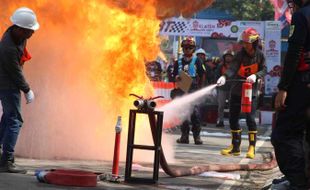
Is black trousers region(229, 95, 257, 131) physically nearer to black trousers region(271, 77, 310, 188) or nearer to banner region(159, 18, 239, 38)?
black trousers region(271, 77, 310, 188)

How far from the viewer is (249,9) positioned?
153ft

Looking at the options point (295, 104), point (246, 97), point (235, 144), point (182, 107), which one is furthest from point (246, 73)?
point (295, 104)

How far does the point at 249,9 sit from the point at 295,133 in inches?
1634

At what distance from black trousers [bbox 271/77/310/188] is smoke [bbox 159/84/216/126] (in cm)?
479

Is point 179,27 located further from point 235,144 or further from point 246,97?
point 246,97

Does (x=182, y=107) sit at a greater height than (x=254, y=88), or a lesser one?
lesser

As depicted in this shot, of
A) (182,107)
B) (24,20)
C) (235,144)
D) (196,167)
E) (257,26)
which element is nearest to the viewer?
(24,20)

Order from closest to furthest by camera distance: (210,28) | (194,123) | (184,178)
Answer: (184,178)
(194,123)
(210,28)

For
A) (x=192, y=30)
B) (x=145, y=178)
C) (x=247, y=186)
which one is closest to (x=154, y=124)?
(x=145, y=178)

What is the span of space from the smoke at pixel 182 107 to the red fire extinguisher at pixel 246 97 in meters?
0.71

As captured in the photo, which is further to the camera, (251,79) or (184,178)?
(251,79)

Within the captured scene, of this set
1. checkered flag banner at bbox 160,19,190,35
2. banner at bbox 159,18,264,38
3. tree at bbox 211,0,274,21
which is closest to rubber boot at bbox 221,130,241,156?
checkered flag banner at bbox 160,19,190,35

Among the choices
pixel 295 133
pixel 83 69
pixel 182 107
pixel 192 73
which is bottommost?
pixel 295 133

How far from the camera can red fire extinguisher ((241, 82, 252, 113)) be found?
10602 millimetres
